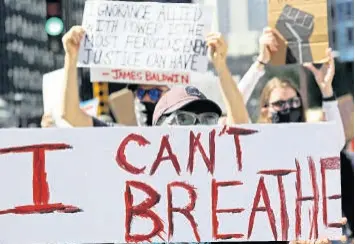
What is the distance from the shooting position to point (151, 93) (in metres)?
3.31

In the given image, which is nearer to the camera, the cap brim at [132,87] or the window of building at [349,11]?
the cap brim at [132,87]

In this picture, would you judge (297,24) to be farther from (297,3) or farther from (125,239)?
(125,239)

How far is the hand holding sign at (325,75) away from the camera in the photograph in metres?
3.64

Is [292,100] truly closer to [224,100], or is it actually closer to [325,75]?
[325,75]

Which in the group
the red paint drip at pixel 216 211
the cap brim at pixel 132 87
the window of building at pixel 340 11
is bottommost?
the red paint drip at pixel 216 211

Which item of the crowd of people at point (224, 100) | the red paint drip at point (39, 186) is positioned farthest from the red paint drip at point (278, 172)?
the red paint drip at point (39, 186)

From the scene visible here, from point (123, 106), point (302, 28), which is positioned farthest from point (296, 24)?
point (123, 106)

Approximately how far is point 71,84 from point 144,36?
33 cm

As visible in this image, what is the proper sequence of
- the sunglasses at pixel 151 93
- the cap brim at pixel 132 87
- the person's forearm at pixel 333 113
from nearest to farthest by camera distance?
the sunglasses at pixel 151 93 → the cap brim at pixel 132 87 → the person's forearm at pixel 333 113

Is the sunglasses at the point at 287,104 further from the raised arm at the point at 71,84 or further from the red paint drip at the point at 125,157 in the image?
Result: the red paint drip at the point at 125,157

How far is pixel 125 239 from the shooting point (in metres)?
2.60

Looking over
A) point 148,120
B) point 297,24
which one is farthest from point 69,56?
point 297,24

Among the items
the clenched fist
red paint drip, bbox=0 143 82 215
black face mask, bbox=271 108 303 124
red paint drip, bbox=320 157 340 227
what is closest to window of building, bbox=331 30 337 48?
black face mask, bbox=271 108 303 124

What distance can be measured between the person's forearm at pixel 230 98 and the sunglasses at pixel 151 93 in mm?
358
